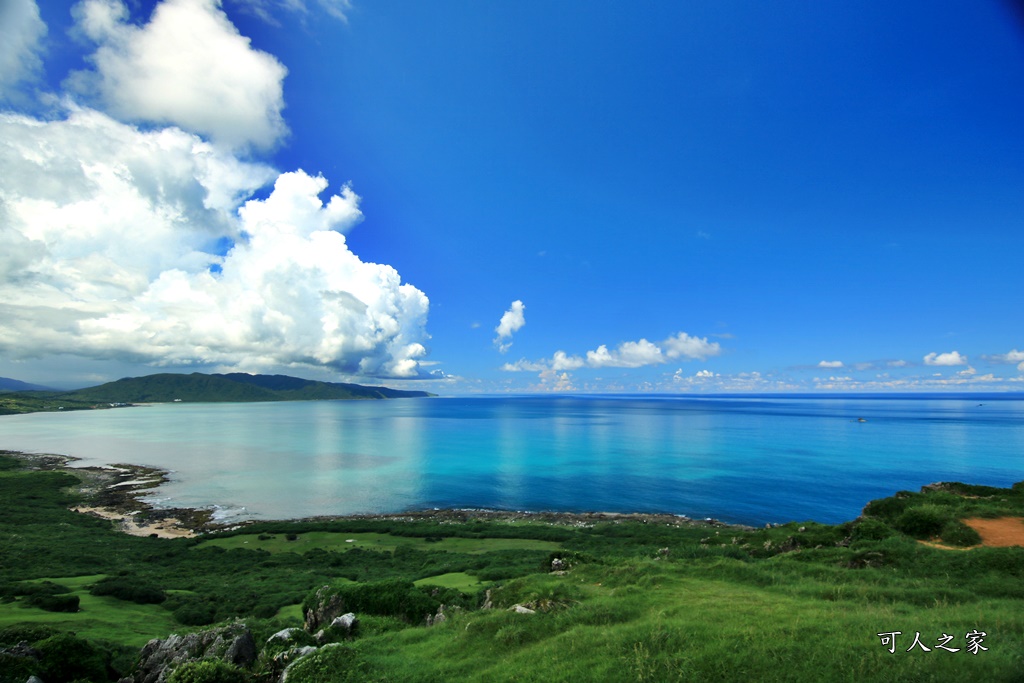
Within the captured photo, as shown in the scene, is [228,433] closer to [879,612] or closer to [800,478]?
[800,478]

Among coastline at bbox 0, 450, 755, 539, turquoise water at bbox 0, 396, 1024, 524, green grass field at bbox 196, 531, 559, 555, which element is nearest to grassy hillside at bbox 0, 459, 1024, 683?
green grass field at bbox 196, 531, 559, 555

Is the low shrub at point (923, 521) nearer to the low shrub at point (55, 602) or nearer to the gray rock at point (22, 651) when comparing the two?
the gray rock at point (22, 651)

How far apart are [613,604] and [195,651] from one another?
1124 cm

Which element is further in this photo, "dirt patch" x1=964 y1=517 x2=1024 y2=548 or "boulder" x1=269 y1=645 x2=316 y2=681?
"dirt patch" x1=964 y1=517 x2=1024 y2=548

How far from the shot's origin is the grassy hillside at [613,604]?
339 inches

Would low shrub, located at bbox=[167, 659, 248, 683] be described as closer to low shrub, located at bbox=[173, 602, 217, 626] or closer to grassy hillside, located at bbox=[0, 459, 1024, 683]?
grassy hillside, located at bbox=[0, 459, 1024, 683]

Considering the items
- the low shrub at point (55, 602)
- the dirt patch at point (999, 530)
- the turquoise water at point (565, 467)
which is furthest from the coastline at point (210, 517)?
the low shrub at point (55, 602)

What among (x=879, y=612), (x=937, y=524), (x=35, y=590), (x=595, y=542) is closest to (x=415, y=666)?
(x=879, y=612)

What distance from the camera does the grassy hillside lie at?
8602mm

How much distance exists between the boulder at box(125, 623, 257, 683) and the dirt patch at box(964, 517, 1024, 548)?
29.3 meters

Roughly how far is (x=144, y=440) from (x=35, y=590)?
12647 cm

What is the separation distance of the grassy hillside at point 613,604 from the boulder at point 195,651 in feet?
2.36

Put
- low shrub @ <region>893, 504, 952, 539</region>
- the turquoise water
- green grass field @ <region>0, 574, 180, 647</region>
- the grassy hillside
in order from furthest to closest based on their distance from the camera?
1. the turquoise water
2. low shrub @ <region>893, 504, 952, 539</region>
3. green grass field @ <region>0, 574, 180, 647</region>
4. the grassy hillside

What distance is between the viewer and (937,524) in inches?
850
